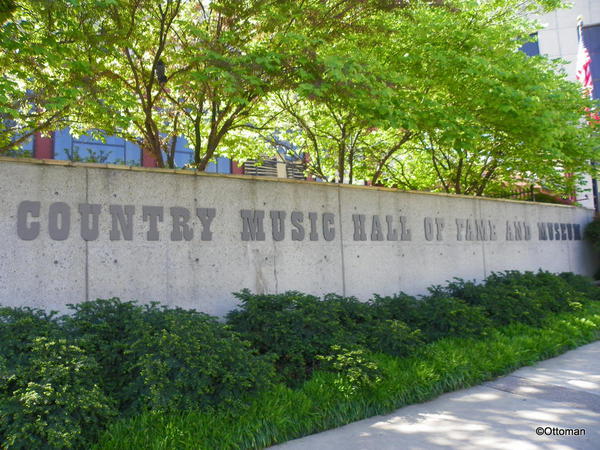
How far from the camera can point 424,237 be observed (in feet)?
31.0

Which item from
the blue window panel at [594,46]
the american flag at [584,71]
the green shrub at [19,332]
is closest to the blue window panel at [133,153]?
the american flag at [584,71]

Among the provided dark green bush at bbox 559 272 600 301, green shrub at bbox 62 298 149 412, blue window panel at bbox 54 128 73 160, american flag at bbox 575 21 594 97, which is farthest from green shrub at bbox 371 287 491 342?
blue window panel at bbox 54 128 73 160

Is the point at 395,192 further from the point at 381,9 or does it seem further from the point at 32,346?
the point at 32,346

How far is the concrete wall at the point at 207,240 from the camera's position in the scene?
550cm

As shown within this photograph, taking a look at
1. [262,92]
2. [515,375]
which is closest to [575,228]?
[515,375]

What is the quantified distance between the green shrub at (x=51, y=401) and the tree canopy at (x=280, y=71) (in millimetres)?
2875

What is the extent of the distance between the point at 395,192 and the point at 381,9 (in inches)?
124

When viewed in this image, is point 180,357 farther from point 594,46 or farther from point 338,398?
point 594,46

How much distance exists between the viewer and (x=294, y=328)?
18.1 ft

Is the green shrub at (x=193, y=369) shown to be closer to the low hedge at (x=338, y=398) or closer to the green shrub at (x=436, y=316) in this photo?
the low hedge at (x=338, y=398)

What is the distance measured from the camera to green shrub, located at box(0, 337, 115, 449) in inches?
129

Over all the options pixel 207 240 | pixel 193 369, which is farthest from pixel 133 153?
pixel 193 369

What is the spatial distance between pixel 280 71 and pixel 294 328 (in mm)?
3529

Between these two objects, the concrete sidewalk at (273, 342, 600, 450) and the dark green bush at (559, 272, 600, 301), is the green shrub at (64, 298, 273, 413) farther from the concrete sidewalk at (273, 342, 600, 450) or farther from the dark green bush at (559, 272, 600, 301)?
the dark green bush at (559, 272, 600, 301)
